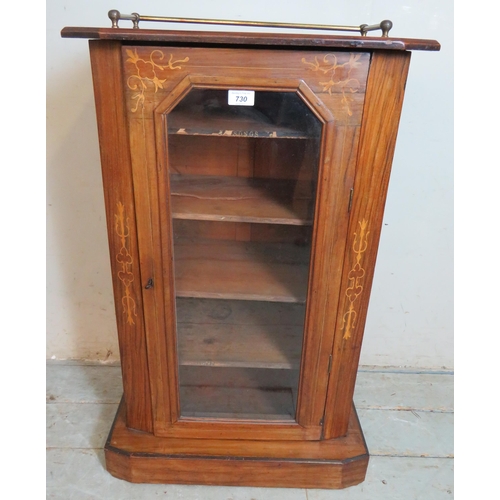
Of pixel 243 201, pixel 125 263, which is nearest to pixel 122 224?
pixel 125 263

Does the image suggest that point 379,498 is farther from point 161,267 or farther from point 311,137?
point 311,137

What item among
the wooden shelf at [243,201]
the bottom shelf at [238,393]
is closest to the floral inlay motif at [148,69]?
the wooden shelf at [243,201]

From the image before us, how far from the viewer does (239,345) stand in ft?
4.03

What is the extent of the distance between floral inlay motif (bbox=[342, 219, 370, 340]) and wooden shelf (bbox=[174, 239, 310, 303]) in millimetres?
106

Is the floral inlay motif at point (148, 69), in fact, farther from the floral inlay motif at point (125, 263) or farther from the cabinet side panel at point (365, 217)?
the cabinet side panel at point (365, 217)

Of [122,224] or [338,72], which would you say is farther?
[122,224]

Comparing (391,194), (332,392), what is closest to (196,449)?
(332,392)

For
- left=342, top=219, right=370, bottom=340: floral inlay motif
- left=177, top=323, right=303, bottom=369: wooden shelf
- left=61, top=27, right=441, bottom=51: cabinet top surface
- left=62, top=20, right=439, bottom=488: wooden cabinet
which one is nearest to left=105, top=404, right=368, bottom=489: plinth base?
left=62, top=20, right=439, bottom=488: wooden cabinet

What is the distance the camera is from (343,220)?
1007 mm

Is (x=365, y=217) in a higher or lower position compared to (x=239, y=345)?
higher

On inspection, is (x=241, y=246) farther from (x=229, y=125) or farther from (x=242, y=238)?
(x=229, y=125)

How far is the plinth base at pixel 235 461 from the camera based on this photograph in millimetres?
1210

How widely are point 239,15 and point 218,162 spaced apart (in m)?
0.46

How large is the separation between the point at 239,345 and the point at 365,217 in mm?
483
